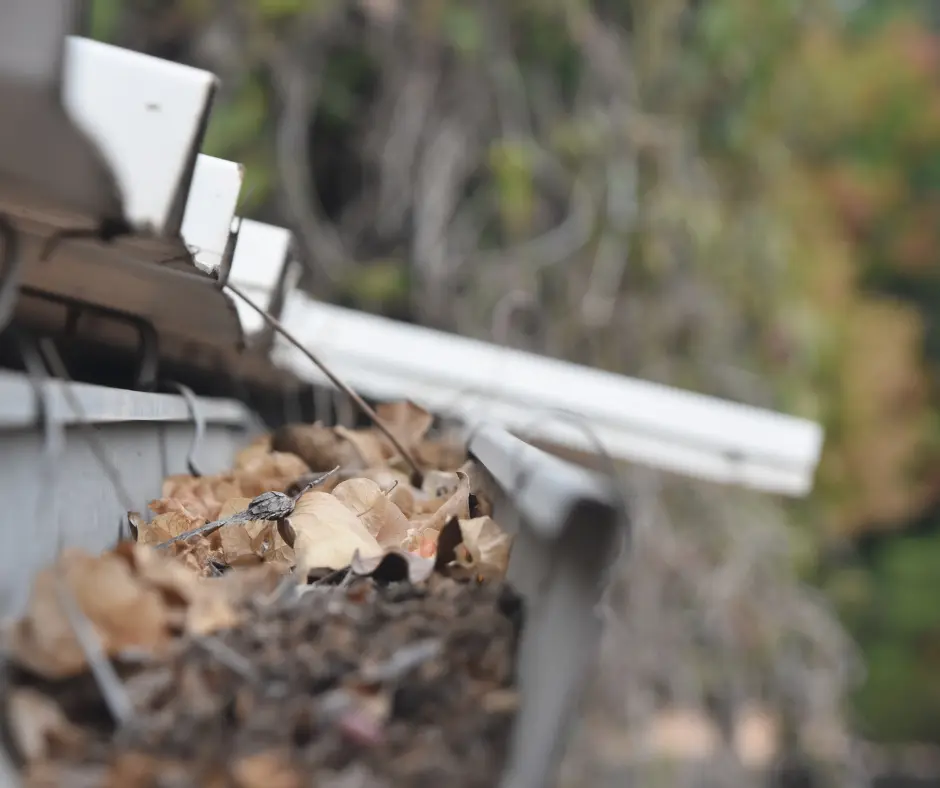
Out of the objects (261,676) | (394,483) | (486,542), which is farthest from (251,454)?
(261,676)

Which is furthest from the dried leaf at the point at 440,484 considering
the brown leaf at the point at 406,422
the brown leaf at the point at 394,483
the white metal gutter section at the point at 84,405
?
the white metal gutter section at the point at 84,405

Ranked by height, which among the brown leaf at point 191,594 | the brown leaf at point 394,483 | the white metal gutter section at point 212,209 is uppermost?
the white metal gutter section at point 212,209

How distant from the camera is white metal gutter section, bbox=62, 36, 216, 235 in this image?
1.45 feet

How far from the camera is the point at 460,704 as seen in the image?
0.38 meters

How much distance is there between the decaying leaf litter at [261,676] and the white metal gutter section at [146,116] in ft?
0.56

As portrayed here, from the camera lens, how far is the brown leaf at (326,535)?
21.6 inches

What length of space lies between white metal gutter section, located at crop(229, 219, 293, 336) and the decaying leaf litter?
1.63 feet

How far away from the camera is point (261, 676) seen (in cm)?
37

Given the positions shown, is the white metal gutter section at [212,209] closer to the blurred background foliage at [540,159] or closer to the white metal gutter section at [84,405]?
the white metal gutter section at [84,405]

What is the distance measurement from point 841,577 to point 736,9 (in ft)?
14.6

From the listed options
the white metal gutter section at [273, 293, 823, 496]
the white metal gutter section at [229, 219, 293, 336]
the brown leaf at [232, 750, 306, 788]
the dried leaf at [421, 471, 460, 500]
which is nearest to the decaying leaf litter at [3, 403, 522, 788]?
the brown leaf at [232, 750, 306, 788]

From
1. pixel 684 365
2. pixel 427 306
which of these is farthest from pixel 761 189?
pixel 427 306

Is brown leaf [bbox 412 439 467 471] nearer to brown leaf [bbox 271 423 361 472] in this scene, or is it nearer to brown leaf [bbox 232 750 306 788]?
brown leaf [bbox 271 423 361 472]

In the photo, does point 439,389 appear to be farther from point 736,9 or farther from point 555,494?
point 736,9
